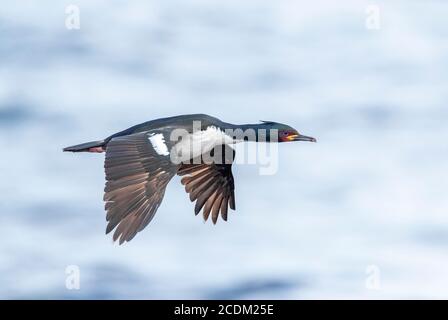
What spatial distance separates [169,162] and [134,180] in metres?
0.66

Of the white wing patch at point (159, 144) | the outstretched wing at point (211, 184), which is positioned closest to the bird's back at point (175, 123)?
the white wing patch at point (159, 144)

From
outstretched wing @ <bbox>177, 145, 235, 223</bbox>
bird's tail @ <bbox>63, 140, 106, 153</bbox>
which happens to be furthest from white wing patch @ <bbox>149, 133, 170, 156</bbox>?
outstretched wing @ <bbox>177, 145, 235, 223</bbox>

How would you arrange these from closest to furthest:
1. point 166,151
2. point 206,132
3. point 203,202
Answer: point 166,151, point 206,132, point 203,202

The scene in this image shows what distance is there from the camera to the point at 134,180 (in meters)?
16.3

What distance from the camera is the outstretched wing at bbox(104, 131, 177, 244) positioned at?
1590 cm

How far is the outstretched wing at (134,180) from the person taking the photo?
52.2 feet

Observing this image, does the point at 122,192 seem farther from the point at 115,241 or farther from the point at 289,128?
the point at 289,128

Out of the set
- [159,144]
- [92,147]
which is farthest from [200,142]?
[92,147]

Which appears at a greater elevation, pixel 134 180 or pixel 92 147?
pixel 92 147

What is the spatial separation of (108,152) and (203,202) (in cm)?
326

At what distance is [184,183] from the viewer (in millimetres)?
19484

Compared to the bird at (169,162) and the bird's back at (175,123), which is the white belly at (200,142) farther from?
the bird's back at (175,123)

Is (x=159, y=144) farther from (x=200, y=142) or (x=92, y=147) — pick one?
(x=92, y=147)

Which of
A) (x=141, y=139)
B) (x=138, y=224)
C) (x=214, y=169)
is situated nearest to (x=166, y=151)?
(x=141, y=139)
